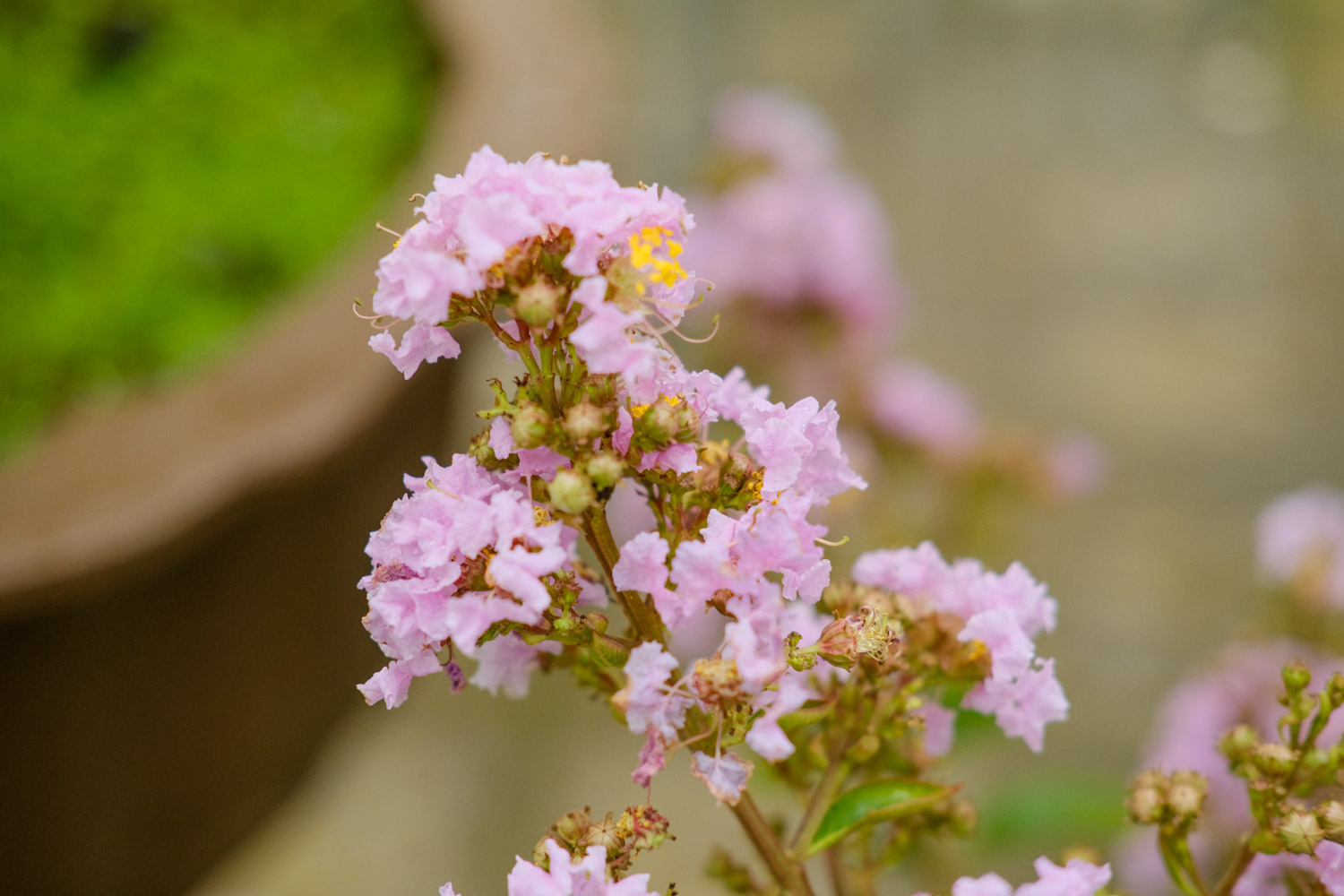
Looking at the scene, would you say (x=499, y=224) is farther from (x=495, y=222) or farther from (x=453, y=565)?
(x=453, y=565)

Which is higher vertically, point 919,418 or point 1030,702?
point 919,418

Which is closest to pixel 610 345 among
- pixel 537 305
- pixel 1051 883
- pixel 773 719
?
pixel 537 305

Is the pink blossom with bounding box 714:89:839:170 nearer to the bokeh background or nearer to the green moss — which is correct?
the bokeh background

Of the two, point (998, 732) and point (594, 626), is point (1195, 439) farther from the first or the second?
point (594, 626)

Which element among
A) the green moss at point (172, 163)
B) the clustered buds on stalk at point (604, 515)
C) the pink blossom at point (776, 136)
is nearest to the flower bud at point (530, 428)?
the clustered buds on stalk at point (604, 515)

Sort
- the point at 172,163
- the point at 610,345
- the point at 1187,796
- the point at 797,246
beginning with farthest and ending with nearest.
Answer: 1. the point at 797,246
2. the point at 172,163
3. the point at 1187,796
4. the point at 610,345

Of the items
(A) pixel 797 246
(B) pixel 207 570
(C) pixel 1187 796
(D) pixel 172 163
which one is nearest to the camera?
(C) pixel 1187 796

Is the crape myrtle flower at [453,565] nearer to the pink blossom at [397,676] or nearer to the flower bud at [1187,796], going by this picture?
the pink blossom at [397,676]
